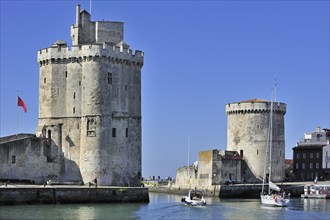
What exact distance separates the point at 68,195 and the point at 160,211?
560 cm

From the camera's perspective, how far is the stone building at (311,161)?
7912 cm

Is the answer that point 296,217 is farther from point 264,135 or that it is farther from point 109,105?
point 264,135

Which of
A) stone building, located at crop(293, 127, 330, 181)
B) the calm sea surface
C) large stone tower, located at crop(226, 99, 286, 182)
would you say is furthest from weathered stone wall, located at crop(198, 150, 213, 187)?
stone building, located at crop(293, 127, 330, 181)

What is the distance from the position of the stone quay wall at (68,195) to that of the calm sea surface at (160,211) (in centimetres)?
63

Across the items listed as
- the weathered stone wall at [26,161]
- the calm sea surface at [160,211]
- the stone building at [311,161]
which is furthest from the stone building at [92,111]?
the stone building at [311,161]

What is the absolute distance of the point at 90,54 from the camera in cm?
5353

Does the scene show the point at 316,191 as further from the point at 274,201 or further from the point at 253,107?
the point at 274,201

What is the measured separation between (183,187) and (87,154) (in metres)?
18.8

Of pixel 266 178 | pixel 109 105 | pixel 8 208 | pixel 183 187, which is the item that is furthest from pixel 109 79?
pixel 266 178

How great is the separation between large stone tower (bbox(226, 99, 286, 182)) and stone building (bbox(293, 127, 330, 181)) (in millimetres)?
7002

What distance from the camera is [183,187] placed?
228ft

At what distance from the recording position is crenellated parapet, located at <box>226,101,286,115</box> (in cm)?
7181

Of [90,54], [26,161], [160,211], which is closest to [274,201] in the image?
[160,211]

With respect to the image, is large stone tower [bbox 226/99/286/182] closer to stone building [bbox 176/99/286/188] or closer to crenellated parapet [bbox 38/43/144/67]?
stone building [bbox 176/99/286/188]
